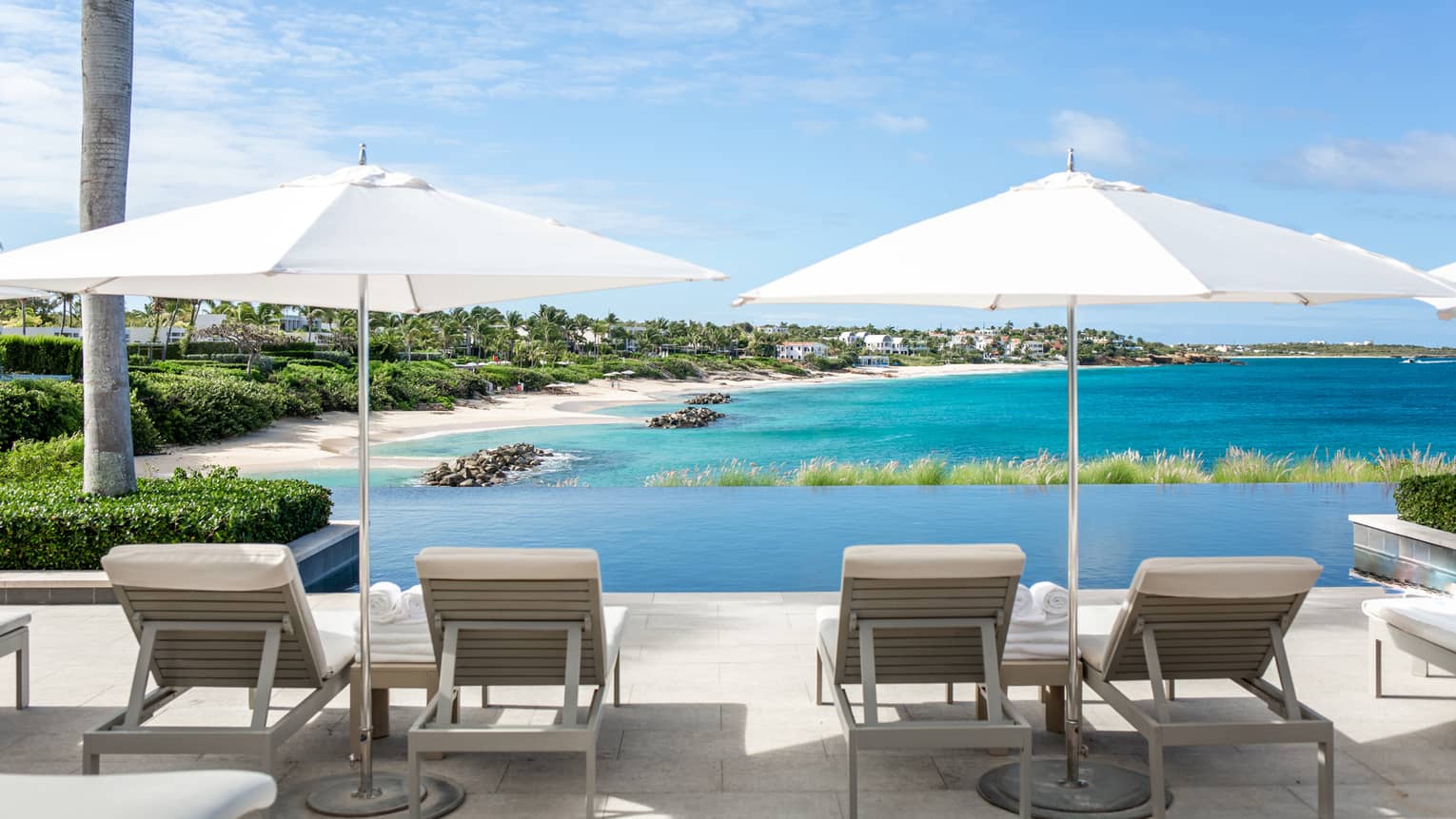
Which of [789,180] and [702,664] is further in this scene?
→ [789,180]

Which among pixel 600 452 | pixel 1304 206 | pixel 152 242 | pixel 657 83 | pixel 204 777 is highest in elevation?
pixel 657 83

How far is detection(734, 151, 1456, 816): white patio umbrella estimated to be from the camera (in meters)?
3.12

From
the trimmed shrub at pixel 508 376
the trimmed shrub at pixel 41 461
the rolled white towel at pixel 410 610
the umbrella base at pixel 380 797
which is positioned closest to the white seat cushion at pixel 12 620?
the umbrella base at pixel 380 797

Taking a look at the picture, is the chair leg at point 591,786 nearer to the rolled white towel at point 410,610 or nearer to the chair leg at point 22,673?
the rolled white towel at point 410,610

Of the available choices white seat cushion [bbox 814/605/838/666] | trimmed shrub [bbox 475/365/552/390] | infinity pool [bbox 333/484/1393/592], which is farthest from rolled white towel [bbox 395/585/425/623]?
trimmed shrub [bbox 475/365/552/390]

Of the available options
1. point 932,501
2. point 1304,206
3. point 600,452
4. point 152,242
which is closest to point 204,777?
point 152,242

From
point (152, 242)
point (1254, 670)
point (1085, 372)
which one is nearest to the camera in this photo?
point (152, 242)

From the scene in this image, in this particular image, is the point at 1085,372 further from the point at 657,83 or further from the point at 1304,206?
the point at 657,83

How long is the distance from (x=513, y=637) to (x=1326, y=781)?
2.49 meters

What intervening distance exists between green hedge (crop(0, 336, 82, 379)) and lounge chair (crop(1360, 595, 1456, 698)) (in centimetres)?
2515

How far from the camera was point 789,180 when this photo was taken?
37.2 m

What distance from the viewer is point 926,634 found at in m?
3.80

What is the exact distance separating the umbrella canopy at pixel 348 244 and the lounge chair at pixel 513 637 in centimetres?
88

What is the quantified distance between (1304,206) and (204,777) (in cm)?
4016
